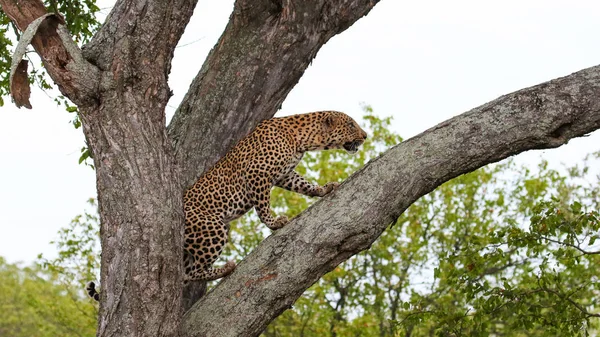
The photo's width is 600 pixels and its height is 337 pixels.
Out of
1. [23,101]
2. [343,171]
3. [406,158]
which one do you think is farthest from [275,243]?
[343,171]

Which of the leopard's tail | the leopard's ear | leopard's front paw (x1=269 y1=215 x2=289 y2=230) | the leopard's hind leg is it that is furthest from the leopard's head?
the leopard's tail

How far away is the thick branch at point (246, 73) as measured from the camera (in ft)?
25.9

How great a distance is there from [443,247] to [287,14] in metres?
12.0

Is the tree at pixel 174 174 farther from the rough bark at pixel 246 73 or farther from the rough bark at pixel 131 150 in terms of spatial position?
the rough bark at pixel 246 73

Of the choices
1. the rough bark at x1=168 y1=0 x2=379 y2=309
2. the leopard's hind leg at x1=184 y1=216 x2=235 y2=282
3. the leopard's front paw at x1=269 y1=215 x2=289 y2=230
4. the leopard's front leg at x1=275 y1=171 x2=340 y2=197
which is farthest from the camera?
the rough bark at x1=168 y1=0 x2=379 y2=309

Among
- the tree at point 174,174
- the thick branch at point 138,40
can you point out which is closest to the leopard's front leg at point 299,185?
the tree at point 174,174

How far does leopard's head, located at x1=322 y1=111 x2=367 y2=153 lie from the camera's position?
27.7ft

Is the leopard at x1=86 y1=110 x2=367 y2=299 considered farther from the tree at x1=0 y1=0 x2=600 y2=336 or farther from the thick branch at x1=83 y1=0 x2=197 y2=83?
the thick branch at x1=83 y1=0 x2=197 y2=83

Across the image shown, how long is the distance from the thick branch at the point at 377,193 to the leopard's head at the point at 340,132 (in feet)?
6.90

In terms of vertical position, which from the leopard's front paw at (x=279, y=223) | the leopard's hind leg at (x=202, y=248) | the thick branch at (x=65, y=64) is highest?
the thick branch at (x=65, y=64)

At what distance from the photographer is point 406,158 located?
248 inches

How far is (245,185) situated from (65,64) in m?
1.93

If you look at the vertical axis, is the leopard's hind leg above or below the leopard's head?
below

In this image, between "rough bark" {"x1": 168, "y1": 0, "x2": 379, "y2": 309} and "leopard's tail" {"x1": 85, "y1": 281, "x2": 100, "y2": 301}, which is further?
"rough bark" {"x1": 168, "y1": 0, "x2": 379, "y2": 309}
